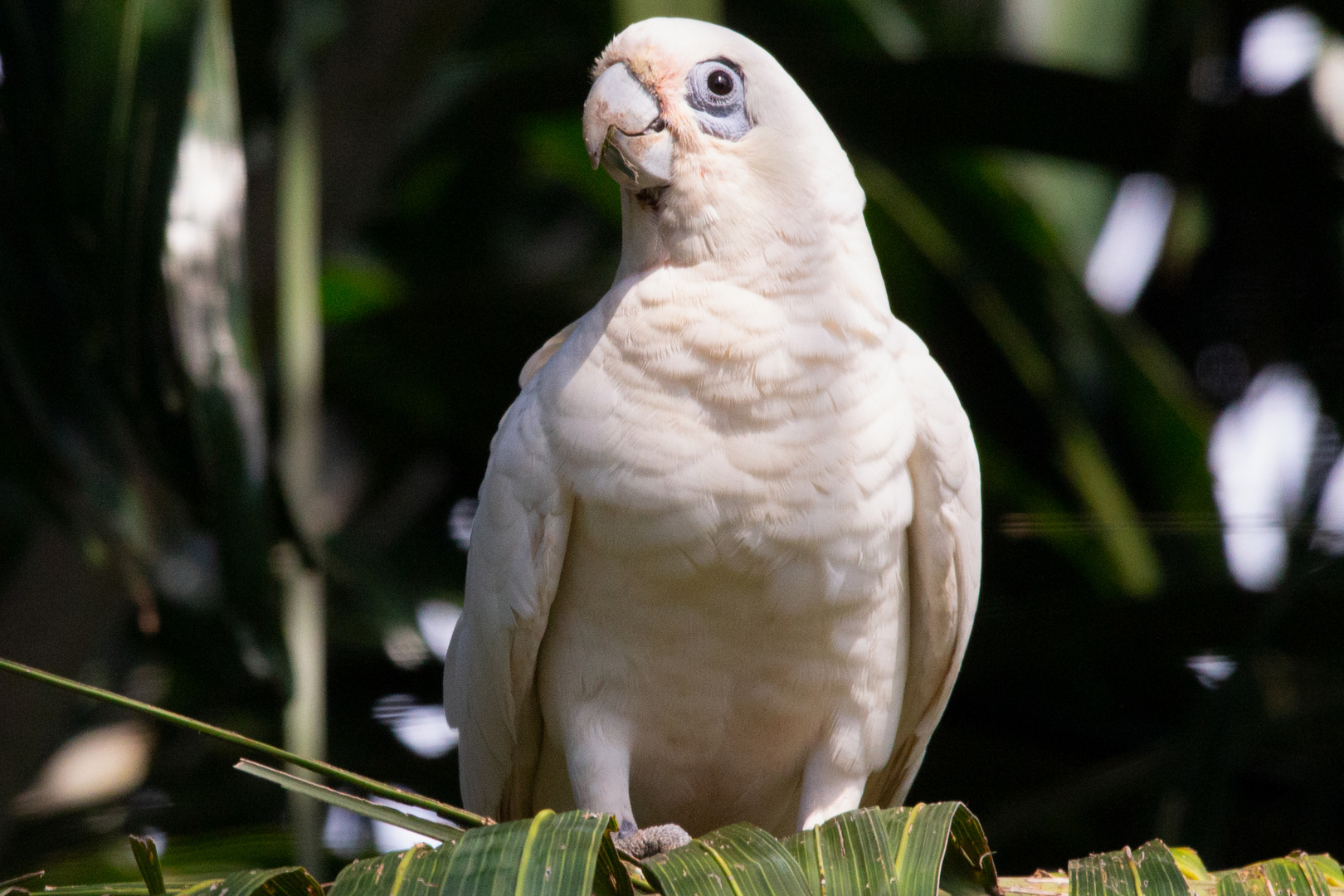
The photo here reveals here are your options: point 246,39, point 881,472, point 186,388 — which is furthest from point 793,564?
point 246,39

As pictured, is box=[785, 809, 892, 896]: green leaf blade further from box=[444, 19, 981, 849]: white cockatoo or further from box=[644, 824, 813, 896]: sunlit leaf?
box=[444, 19, 981, 849]: white cockatoo

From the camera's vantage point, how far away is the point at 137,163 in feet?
7.98

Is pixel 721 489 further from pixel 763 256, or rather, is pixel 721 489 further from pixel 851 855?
pixel 851 855

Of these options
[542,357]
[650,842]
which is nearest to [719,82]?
[542,357]

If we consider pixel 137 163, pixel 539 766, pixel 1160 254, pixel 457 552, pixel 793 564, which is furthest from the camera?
pixel 1160 254

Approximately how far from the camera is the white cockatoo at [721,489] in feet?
5.70

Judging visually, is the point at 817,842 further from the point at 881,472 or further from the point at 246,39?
the point at 246,39

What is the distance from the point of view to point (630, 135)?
1826 millimetres

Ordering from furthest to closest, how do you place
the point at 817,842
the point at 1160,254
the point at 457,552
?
the point at 1160,254 → the point at 457,552 → the point at 817,842

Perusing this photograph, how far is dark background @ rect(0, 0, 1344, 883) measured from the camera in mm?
2510

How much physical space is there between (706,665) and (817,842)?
62 centimetres

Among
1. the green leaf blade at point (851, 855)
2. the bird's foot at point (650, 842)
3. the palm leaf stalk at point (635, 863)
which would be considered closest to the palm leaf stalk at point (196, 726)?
the palm leaf stalk at point (635, 863)

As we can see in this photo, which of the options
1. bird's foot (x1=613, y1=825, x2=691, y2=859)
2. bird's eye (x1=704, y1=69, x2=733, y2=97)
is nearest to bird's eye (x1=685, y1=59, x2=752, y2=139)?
bird's eye (x1=704, y1=69, x2=733, y2=97)

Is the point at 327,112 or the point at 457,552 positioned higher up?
the point at 327,112
